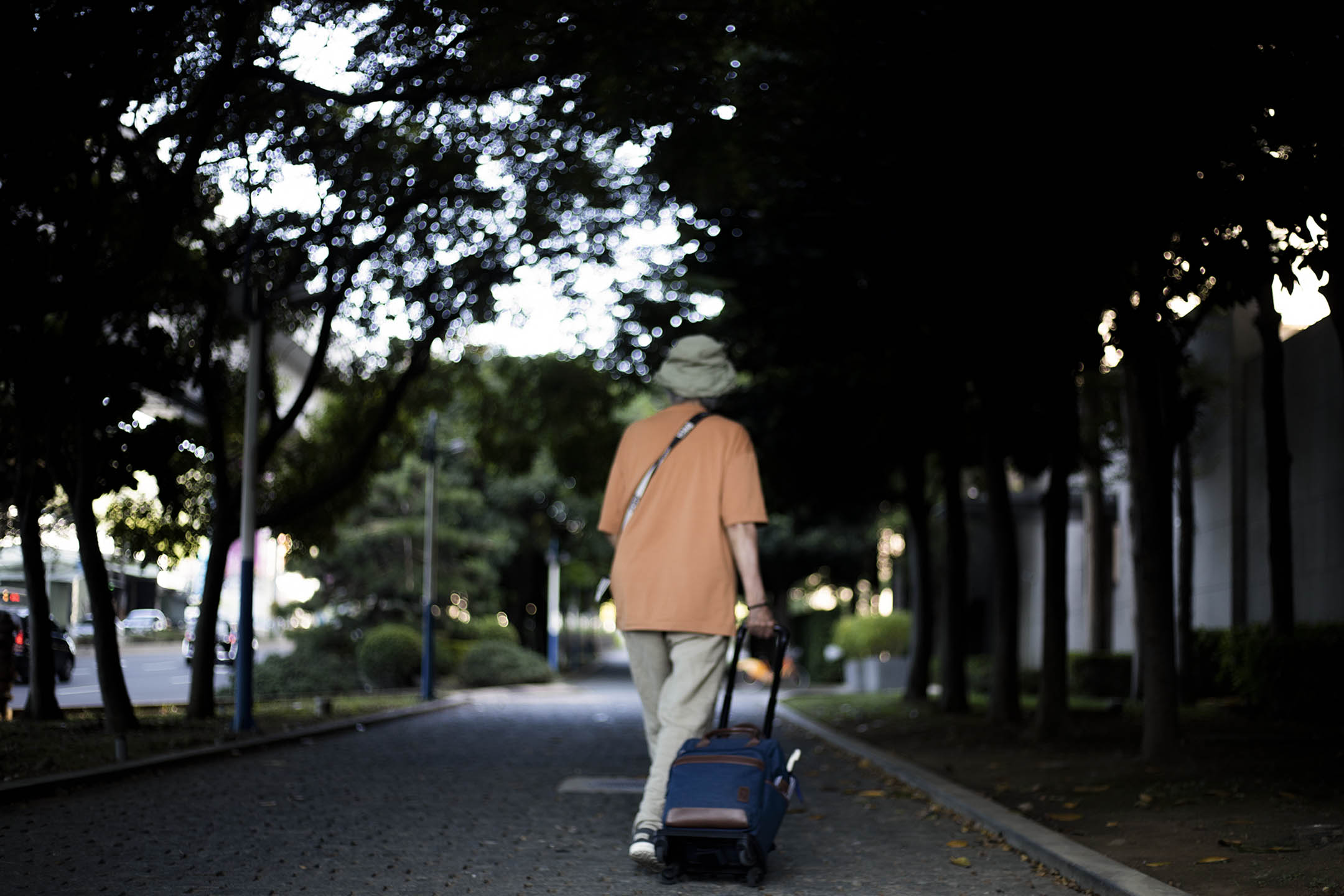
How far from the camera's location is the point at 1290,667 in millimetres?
15422

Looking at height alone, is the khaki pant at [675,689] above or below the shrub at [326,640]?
above

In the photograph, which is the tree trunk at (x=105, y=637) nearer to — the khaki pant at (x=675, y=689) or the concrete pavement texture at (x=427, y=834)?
the concrete pavement texture at (x=427, y=834)

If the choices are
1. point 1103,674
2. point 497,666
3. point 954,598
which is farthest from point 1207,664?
point 497,666

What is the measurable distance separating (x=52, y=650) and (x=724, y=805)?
9.78 m

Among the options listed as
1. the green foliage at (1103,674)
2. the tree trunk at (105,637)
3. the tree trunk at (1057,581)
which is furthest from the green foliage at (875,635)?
the tree trunk at (105,637)

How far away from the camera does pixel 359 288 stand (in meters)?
17.0

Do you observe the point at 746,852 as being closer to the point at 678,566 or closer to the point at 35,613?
the point at 678,566

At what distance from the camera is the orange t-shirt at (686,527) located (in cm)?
593

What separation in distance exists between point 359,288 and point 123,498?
3.53 metres

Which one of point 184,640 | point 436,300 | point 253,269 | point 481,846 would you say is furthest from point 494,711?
point 481,846

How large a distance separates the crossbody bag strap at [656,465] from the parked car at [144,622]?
35.4 feet

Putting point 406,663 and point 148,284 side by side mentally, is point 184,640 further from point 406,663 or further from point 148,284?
point 406,663

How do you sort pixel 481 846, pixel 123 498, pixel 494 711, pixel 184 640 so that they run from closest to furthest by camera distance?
pixel 481 846 → pixel 123 498 → pixel 184 640 → pixel 494 711

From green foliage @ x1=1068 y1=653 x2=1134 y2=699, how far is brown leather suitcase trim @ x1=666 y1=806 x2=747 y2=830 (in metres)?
21.1
